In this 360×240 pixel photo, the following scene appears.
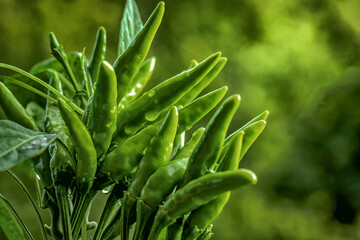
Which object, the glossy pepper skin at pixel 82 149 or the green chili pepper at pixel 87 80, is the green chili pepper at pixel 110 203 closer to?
the glossy pepper skin at pixel 82 149

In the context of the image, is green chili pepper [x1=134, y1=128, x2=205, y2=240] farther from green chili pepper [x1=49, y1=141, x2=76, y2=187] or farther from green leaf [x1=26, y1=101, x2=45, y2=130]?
green leaf [x1=26, y1=101, x2=45, y2=130]

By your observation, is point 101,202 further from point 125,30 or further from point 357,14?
point 357,14

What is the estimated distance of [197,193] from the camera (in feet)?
1.20

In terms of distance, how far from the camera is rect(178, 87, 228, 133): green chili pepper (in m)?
0.47

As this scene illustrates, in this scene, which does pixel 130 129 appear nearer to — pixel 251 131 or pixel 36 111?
pixel 251 131

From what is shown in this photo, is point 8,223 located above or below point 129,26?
below

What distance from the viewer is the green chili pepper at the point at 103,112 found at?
403 millimetres

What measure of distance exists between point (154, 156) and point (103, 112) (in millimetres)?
71

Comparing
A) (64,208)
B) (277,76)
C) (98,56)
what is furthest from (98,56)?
(277,76)

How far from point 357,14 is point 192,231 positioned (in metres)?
1.43

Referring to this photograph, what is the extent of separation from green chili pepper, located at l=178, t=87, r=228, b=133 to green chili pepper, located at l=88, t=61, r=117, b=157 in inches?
3.1

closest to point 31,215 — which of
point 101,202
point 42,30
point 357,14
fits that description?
point 101,202

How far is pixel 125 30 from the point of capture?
2.11 ft

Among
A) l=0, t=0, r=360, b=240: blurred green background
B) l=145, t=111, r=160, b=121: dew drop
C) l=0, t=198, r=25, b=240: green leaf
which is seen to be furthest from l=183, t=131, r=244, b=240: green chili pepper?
l=0, t=0, r=360, b=240: blurred green background
